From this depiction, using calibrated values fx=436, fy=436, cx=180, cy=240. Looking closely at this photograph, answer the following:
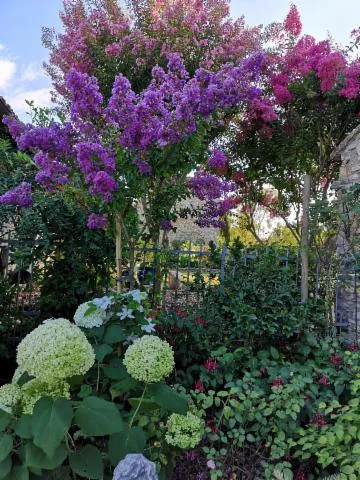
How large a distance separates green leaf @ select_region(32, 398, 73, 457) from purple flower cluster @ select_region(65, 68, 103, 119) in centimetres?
203

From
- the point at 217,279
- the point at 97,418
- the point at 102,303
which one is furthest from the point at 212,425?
the point at 217,279

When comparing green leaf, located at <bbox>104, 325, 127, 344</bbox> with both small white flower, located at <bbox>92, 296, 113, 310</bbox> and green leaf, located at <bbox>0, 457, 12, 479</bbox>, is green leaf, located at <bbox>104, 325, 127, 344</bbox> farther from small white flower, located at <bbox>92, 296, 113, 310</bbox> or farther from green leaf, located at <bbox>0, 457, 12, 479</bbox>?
green leaf, located at <bbox>0, 457, 12, 479</bbox>

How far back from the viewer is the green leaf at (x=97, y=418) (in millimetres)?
1467

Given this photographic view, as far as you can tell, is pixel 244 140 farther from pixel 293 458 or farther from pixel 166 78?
pixel 293 458

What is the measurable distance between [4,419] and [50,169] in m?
1.92

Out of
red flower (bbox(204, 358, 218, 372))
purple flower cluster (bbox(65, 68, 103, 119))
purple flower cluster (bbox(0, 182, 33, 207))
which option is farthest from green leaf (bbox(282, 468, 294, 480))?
purple flower cluster (bbox(0, 182, 33, 207))

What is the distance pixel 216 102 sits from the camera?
10.2 feet

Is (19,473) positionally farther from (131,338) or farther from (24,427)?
(131,338)

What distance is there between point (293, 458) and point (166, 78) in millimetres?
2652

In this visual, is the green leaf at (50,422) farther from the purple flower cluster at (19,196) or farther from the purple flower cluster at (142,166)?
the purple flower cluster at (19,196)

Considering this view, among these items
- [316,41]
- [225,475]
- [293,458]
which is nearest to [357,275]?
[293,458]

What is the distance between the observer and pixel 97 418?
1.50 metres

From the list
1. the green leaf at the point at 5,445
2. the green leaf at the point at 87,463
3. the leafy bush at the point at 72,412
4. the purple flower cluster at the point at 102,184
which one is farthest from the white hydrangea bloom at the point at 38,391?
the purple flower cluster at the point at 102,184

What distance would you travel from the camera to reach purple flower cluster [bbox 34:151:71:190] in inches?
121
